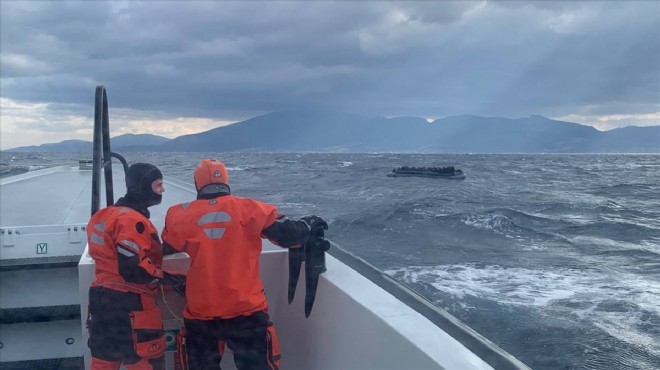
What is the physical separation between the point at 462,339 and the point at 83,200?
4785 millimetres

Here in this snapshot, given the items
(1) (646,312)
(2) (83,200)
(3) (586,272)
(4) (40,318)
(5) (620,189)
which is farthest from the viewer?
(5) (620,189)

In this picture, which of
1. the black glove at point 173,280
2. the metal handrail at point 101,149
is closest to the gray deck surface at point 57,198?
the metal handrail at point 101,149

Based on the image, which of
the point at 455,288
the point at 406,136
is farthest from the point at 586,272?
the point at 406,136

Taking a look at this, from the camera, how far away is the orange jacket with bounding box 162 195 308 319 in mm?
2764

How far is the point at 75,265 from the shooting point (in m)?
3.84

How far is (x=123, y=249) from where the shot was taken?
106 inches

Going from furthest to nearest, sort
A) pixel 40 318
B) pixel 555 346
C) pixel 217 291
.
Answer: pixel 555 346, pixel 40 318, pixel 217 291

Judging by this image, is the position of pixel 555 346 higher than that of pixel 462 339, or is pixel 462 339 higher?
pixel 462 339

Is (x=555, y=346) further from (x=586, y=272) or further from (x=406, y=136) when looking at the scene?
(x=406, y=136)

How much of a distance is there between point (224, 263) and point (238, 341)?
409 mm

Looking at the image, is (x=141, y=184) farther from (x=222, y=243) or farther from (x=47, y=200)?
(x=47, y=200)

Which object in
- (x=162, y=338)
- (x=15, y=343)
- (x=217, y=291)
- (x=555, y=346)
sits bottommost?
(x=555, y=346)

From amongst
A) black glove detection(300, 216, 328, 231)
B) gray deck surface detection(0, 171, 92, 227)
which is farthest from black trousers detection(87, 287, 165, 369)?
gray deck surface detection(0, 171, 92, 227)

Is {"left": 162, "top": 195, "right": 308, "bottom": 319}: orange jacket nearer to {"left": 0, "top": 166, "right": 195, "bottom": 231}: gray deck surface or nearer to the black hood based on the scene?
the black hood
